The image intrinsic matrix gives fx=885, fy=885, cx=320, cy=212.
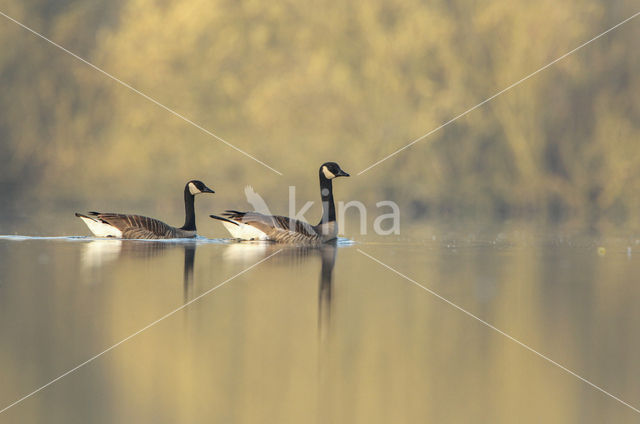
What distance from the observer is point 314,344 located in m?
6.45

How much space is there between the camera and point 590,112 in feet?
126

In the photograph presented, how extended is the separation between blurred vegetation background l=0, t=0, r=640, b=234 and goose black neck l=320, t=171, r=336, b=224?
15.5 metres

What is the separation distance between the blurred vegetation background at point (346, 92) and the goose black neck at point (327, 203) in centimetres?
1553

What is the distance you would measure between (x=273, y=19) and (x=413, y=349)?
3485 centimetres

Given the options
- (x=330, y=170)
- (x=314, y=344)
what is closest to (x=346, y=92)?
(x=330, y=170)

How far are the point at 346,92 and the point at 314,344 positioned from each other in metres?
32.5

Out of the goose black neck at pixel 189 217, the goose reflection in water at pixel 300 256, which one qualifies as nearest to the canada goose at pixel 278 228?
the goose reflection in water at pixel 300 256

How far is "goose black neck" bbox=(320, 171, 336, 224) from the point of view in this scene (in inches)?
710

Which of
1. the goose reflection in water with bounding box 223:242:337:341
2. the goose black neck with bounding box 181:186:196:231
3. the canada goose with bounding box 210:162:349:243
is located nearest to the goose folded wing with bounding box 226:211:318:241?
the canada goose with bounding box 210:162:349:243

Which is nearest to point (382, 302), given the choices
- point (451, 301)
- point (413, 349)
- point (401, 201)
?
point (451, 301)

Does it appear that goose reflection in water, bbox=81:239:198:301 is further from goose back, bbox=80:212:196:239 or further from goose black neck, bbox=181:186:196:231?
goose black neck, bbox=181:186:196:231

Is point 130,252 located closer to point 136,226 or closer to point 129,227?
point 136,226

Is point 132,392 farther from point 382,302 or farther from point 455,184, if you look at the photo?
point 455,184

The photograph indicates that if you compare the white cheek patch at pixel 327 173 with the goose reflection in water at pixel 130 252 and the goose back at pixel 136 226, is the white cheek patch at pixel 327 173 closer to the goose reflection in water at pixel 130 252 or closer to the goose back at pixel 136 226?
the goose reflection in water at pixel 130 252
